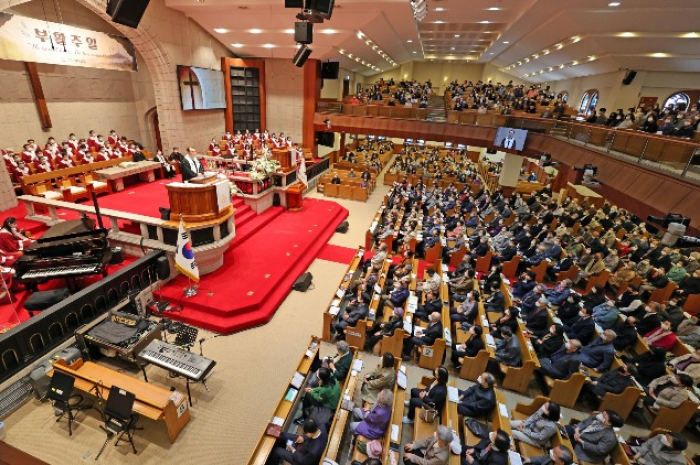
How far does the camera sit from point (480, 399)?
486 cm

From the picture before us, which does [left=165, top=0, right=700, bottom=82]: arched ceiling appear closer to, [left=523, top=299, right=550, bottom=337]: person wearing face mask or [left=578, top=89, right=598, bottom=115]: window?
[left=578, top=89, right=598, bottom=115]: window

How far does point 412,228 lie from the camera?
10883 mm

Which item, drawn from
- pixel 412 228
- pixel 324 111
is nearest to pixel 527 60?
pixel 324 111

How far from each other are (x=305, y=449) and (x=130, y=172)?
1058 centimetres

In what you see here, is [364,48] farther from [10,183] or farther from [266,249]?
[10,183]

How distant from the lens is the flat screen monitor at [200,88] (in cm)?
1491

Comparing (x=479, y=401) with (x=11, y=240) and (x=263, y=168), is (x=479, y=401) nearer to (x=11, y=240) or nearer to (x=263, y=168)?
(x=263, y=168)

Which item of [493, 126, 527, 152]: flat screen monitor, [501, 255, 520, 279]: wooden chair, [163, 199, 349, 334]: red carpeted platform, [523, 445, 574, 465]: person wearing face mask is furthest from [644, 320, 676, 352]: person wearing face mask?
[493, 126, 527, 152]: flat screen monitor

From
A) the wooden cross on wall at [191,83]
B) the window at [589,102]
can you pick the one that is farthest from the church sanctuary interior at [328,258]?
the window at [589,102]

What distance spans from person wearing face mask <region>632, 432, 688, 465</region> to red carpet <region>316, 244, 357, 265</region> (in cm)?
702

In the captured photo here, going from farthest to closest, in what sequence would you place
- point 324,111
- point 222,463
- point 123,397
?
point 324,111 < point 222,463 < point 123,397

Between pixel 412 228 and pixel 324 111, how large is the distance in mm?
10991

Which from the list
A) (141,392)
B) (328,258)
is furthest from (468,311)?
(141,392)

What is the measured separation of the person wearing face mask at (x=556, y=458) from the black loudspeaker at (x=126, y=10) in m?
8.36
